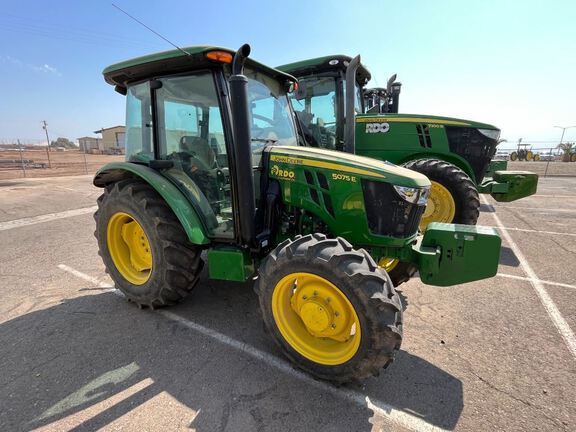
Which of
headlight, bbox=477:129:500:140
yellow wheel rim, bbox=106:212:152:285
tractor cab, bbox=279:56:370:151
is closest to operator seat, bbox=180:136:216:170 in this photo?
yellow wheel rim, bbox=106:212:152:285

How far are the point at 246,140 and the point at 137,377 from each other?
1.86 m

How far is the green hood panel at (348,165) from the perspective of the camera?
7.74ft

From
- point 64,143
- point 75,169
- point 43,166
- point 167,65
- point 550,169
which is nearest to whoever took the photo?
point 167,65

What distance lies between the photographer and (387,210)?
95.0 inches

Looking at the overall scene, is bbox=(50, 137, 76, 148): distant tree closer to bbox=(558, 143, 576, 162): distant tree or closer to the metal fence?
the metal fence

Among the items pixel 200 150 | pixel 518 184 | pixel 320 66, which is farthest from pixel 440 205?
pixel 200 150

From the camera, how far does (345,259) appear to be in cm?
199

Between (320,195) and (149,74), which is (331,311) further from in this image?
(149,74)

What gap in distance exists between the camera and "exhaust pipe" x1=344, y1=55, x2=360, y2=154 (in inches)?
106

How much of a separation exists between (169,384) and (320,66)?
4806 millimetres

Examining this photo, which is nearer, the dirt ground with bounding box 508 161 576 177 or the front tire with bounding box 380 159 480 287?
the front tire with bounding box 380 159 480 287

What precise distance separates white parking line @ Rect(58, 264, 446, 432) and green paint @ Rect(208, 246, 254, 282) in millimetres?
506

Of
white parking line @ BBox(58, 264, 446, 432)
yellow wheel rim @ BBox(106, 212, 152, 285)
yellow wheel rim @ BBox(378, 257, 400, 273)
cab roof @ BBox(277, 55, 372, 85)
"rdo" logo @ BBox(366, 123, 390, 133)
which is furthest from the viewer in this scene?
"rdo" logo @ BBox(366, 123, 390, 133)

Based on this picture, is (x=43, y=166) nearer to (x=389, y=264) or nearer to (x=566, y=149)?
(x=389, y=264)
